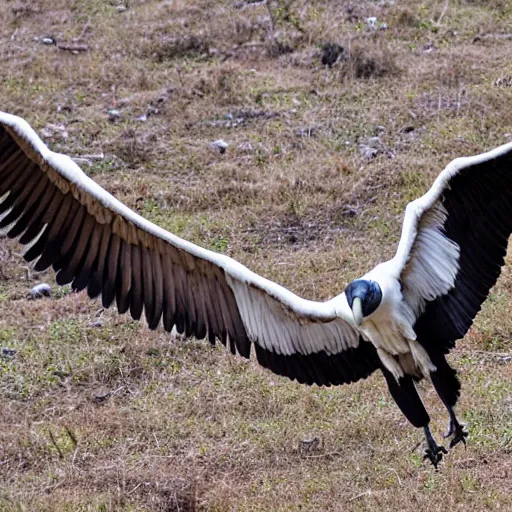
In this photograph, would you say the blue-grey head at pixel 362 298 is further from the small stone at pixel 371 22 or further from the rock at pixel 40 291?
the small stone at pixel 371 22

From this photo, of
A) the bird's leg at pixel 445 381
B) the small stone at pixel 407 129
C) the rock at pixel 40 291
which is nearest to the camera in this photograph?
the bird's leg at pixel 445 381

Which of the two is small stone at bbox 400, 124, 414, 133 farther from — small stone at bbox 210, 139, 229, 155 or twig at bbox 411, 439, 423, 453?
twig at bbox 411, 439, 423, 453

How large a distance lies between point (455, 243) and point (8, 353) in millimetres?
3694

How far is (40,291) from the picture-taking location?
877cm

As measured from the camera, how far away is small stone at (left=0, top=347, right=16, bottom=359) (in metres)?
7.86

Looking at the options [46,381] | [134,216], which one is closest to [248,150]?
[46,381]

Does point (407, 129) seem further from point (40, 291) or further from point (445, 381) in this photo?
point (445, 381)

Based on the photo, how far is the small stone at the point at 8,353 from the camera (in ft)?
25.8

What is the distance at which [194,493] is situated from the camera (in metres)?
6.37

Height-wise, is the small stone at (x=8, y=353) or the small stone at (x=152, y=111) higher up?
the small stone at (x=152, y=111)

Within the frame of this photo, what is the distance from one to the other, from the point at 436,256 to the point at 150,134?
5.81 meters

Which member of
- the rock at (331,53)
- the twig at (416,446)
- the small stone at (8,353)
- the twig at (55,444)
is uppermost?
the twig at (416,446)

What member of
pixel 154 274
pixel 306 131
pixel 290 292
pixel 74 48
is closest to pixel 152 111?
pixel 306 131

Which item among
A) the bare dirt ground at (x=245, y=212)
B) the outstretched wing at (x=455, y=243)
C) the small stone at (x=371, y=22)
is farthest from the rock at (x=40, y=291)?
the small stone at (x=371, y=22)
